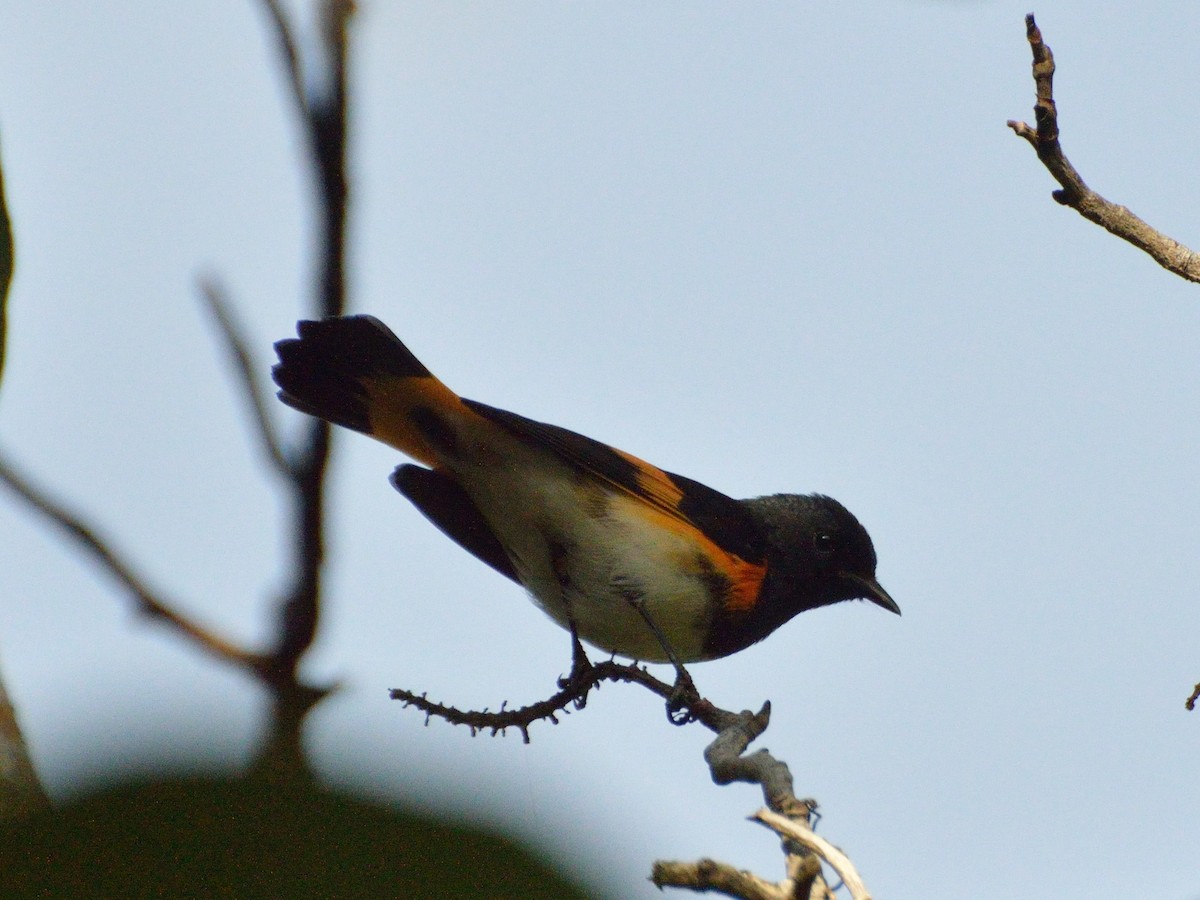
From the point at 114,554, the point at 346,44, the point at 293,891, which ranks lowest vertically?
the point at 293,891

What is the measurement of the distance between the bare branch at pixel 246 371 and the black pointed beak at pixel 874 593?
9.92 ft

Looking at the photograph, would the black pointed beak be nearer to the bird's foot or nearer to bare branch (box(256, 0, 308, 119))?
the bird's foot

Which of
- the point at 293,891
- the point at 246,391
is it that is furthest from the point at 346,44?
the point at 293,891

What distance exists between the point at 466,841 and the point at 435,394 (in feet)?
9.35

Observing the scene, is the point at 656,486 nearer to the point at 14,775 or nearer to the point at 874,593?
the point at 874,593

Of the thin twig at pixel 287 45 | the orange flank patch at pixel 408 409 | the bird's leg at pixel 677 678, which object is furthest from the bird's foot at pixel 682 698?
the thin twig at pixel 287 45

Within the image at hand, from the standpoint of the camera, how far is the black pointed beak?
465 centimetres

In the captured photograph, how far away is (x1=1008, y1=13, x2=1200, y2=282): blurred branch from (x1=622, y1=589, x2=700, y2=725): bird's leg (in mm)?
1537

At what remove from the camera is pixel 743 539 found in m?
4.29

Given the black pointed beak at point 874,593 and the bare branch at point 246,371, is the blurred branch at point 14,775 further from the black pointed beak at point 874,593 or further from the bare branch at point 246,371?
the black pointed beak at point 874,593

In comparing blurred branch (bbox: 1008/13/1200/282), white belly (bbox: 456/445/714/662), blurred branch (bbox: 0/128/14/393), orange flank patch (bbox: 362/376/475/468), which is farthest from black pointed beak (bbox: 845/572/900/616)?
blurred branch (bbox: 0/128/14/393)

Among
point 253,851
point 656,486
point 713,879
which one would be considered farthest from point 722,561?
point 253,851

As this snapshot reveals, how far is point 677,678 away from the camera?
12.0 ft

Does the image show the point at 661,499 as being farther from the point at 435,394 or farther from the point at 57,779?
the point at 57,779
